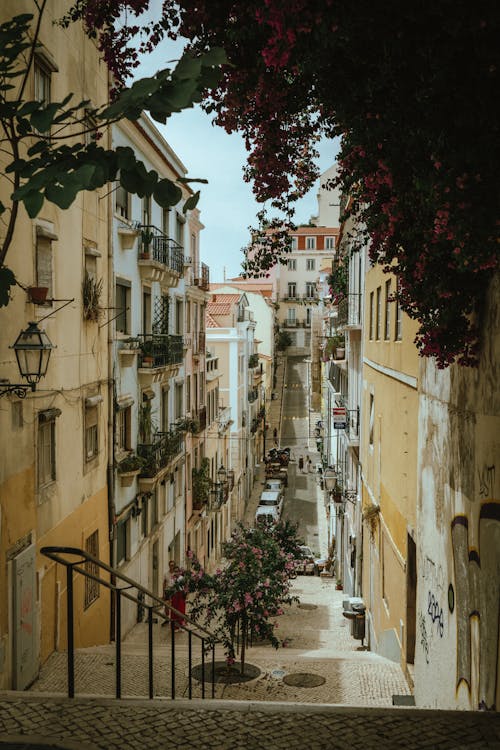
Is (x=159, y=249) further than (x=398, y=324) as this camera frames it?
Yes

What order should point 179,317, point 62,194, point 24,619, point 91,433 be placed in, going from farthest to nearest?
point 179,317 < point 91,433 < point 24,619 < point 62,194

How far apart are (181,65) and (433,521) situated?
673 cm

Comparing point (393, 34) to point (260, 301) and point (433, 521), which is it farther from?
point (260, 301)

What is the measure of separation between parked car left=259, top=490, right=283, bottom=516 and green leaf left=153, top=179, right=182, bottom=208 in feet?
121

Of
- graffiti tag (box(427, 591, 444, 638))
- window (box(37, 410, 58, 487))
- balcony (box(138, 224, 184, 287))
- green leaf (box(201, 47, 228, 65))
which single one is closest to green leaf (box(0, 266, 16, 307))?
green leaf (box(201, 47, 228, 65))

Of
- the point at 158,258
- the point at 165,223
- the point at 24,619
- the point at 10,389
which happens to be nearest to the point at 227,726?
the point at 10,389

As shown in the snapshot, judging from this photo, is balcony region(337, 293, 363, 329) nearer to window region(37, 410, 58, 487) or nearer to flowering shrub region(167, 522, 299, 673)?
flowering shrub region(167, 522, 299, 673)

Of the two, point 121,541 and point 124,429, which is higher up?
point 124,429

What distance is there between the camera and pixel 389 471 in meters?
14.7

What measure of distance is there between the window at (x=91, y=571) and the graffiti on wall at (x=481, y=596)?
9.09 meters

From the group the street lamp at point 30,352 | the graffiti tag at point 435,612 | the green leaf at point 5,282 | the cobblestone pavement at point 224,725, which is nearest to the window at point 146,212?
the street lamp at point 30,352

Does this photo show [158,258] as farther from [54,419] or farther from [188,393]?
[54,419]

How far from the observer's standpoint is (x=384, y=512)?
15281 millimetres

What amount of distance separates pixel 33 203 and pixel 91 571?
12.6 meters
